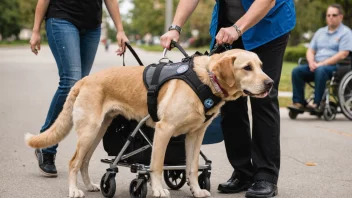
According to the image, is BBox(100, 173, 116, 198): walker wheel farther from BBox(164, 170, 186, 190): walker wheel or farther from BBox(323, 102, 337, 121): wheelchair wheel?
BBox(323, 102, 337, 121): wheelchair wheel

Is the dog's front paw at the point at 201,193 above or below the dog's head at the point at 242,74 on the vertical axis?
below

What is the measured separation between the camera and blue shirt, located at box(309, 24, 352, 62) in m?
11.3

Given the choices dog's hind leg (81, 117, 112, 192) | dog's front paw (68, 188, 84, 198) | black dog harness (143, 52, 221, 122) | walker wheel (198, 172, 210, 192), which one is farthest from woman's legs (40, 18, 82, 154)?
walker wheel (198, 172, 210, 192)


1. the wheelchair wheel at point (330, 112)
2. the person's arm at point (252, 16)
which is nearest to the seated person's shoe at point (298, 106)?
the wheelchair wheel at point (330, 112)

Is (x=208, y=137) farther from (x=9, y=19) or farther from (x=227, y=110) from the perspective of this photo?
(x=9, y=19)

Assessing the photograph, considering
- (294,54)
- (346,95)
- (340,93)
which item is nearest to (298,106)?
(340,93)

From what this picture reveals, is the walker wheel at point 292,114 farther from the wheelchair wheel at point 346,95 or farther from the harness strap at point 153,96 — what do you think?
the harness strap at point 153,96

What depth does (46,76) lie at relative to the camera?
1986 cm

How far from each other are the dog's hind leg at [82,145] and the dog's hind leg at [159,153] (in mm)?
537

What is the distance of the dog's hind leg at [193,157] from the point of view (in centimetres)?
514

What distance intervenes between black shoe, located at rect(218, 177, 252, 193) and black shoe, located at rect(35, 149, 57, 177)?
158cm

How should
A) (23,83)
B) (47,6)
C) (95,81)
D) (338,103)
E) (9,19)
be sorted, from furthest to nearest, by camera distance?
(9,19)
(23,83)
(338,103)
(47,6)
(95,81)

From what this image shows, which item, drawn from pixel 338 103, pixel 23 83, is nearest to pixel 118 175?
pixel 338 103

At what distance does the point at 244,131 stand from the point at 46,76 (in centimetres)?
1497
